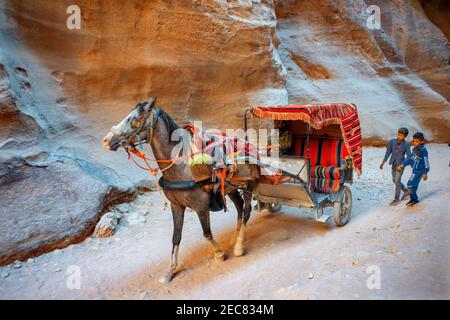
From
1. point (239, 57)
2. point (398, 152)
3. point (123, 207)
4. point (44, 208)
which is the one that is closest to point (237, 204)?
point (123, 207)

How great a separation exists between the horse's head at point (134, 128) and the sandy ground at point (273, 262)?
5.99 feet

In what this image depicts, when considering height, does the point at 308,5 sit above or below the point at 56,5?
above

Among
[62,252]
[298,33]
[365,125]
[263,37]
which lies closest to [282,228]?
[62,252]

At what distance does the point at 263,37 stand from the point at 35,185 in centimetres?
723

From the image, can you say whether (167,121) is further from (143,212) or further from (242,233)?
(143,212)

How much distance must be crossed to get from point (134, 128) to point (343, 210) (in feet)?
12.9

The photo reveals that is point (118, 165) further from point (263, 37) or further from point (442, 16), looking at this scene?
point (442, 16)

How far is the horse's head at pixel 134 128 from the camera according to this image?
331 centimetres

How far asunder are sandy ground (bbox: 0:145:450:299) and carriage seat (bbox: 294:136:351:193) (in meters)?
0.74

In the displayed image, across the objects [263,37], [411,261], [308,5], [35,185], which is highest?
[308,5]

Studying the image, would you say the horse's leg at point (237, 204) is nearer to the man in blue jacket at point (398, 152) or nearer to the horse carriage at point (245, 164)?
the horse carriage at point (245, 164)

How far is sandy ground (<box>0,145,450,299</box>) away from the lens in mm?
→ 2982

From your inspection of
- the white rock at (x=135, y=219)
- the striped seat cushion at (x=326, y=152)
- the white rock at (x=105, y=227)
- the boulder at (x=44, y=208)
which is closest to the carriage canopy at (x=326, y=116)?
the striped seat cushion at (x=326, y=152)

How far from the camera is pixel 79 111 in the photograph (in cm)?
676
